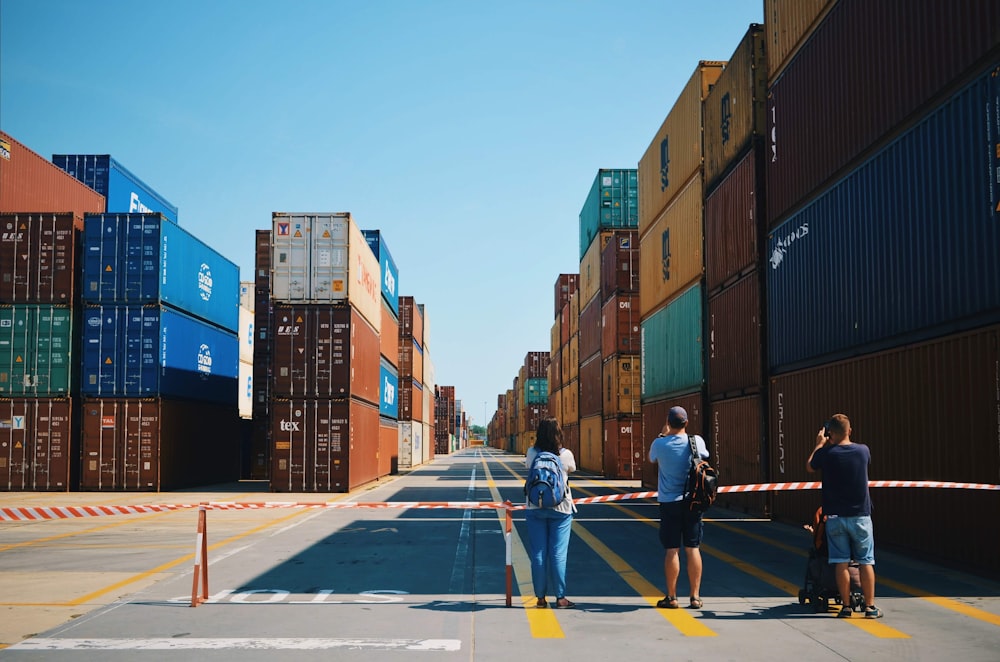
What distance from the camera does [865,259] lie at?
14.0m

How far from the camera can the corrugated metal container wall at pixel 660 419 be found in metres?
22.8

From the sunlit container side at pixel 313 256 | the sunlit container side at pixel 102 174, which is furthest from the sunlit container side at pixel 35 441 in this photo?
the sunlit container side at pixel 102 174

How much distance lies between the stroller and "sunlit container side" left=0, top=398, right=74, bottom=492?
80.0 ft

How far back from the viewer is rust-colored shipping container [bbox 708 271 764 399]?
19.0 m

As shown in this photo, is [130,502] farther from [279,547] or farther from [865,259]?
[865,259]

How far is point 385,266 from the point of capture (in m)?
39.9

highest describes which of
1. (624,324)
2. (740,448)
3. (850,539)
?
(624,324)

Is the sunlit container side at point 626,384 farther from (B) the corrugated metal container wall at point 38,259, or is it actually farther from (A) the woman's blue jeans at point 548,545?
(A) the woman's blue jeans at point 548,545

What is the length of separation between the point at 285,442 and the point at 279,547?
13.6 m

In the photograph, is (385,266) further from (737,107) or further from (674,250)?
(737,107)

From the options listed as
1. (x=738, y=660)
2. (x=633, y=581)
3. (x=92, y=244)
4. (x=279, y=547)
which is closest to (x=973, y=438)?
(x=633, y=581)

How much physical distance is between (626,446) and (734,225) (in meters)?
17.8

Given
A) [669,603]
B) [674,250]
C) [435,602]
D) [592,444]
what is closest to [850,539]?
[669,603]

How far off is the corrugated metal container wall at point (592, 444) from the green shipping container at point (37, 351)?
22.1 meters
